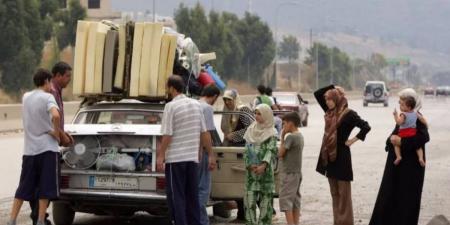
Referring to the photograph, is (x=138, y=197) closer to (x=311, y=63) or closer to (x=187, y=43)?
(x=187, y=43)

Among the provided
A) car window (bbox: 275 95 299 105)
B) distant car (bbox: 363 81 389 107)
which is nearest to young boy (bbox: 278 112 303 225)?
car window (bbox: 275 95 299 105)

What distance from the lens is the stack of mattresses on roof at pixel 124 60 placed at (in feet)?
40.7

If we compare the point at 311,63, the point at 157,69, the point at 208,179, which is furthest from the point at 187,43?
the point at 311,63

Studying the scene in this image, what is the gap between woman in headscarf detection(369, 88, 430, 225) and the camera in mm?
10445

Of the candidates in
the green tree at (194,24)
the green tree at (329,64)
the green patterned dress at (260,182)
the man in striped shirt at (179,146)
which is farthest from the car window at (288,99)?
the green tree at (329,64)

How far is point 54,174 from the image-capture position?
34.6ft

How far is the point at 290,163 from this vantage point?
11164 millimetres

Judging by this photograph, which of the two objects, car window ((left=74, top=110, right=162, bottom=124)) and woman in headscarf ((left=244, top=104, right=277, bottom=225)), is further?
car window ((left=74, top=110, right=162, bottom=124))

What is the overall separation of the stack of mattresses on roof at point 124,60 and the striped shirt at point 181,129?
224cm

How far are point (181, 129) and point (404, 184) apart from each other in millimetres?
2293

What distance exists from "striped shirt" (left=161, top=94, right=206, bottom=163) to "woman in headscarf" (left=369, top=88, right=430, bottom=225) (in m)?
1.96

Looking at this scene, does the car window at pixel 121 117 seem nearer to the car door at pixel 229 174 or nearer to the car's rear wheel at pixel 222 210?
the car door at pixel 229 174

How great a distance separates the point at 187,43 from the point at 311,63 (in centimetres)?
14196

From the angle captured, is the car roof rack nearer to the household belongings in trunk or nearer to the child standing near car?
the household belongings in trunk
